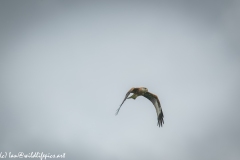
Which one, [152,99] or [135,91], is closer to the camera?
[135,91]

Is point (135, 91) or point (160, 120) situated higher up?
point (135, 91)

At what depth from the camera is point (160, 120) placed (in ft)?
90.0

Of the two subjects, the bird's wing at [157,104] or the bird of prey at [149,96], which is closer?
the bird of prey at [149,96]

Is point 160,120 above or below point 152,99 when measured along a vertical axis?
below

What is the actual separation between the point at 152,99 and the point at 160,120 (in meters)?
1.94

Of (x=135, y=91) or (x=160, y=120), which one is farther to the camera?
(x=160, y=120)

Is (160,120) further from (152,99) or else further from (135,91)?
(135,91)

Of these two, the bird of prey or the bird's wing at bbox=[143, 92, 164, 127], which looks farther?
the bird's wing at bbox=[143, 92, 164, 127]

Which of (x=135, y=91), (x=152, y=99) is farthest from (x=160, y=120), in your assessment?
(x=135, y=91)

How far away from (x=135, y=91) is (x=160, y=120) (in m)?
4.41

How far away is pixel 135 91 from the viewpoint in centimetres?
2445
